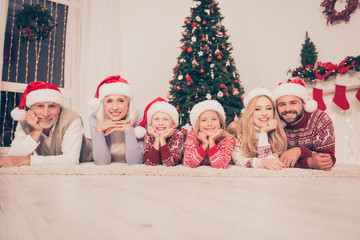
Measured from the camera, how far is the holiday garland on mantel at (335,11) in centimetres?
336

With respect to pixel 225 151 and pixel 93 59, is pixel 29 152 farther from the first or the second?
pixel 93 59

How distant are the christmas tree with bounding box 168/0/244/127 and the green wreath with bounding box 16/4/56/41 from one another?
201 centimetres

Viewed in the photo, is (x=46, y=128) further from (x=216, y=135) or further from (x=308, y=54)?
(x=308, y=54)

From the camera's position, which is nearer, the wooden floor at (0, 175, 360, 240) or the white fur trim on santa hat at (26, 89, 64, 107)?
the wooden floor at (0, 175, 360, 240)

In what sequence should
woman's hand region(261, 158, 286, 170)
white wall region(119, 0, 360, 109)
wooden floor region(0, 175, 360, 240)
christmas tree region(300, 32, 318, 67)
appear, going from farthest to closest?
white wall region(119, 0, 360, 109) < christmas tree region(300, 32, 318, 67) < woman's hand region(261, 158, 286, 170) < wooden floor region(0, 175, 360, 240)

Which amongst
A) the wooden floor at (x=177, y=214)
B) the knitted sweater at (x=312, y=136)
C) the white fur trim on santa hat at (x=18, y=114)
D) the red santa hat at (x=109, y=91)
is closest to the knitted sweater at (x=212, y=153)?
the knitted sweater at (x=312, y=136)

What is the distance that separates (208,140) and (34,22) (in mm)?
3171

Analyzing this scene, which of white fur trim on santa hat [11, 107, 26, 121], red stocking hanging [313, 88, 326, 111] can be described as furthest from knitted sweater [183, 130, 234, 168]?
red stocking hanging [313, 88, 326, 111]

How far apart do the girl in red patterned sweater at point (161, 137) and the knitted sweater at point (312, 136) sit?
3.21ft

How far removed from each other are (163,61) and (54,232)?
4.24 metres

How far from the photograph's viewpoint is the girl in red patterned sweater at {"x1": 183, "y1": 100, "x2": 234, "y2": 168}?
1.94 m

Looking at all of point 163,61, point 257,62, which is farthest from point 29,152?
point 257,62

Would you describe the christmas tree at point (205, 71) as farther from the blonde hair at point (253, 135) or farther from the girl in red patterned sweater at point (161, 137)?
the blonde hair at point (253, 135)

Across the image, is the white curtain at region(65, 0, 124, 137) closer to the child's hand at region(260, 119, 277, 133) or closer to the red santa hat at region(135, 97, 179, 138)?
the red santa hat at region(135, 97, 179, 138)
